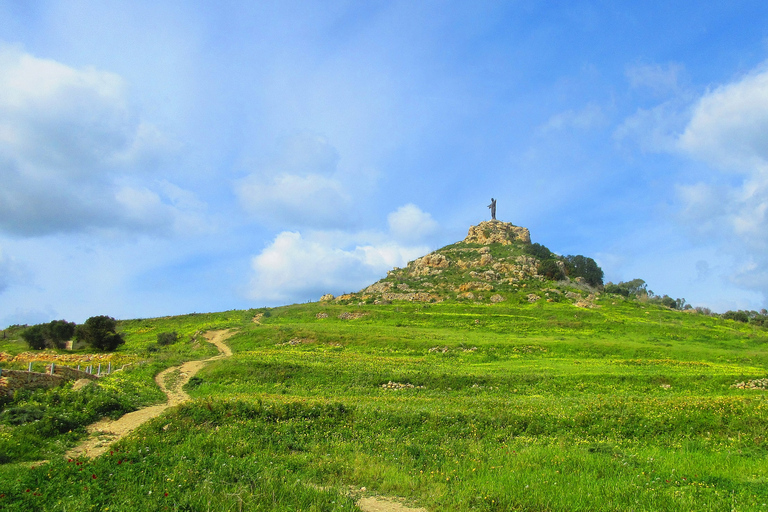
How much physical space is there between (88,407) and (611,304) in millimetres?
81002

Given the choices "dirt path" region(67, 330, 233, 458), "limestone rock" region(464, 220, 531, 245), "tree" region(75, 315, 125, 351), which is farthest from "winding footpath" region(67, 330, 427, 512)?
"limestone rock" region(464, 220, 531, 245)

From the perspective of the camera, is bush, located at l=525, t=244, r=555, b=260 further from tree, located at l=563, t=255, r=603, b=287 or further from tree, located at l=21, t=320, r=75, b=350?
tree, located at l=21, t=320, r=75, b=350

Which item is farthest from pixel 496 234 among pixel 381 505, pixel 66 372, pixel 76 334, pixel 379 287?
pixel 381 505

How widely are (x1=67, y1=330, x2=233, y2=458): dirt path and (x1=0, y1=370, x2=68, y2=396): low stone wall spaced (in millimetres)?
3897

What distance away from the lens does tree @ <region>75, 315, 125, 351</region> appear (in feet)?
171

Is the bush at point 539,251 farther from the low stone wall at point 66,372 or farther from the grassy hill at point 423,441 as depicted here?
the low stone wall at point 66,372

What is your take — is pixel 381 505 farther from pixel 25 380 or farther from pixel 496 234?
pixel 496 234

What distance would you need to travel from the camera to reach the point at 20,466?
10477mm

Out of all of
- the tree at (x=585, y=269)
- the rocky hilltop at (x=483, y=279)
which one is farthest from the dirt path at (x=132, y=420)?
the tree at (x=585, y=269)

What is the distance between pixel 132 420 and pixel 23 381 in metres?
5.00

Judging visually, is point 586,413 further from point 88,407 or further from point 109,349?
point 109,349

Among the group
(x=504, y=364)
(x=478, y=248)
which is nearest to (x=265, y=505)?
(x=504, y=364)

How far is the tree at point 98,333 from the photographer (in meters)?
52.0

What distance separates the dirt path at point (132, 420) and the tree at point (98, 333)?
26094 mm
